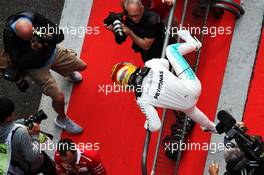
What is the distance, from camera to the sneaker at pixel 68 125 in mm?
6133

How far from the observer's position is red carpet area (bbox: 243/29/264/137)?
5605mm

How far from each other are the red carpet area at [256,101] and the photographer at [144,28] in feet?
4.42

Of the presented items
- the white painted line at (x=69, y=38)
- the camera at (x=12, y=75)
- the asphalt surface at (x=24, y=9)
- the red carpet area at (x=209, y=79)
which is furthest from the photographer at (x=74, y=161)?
the asphalt surface at (x=24, y=9)

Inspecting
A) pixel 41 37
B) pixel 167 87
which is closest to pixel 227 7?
pixel 167 87

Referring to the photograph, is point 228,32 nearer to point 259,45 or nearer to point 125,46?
point 259,45

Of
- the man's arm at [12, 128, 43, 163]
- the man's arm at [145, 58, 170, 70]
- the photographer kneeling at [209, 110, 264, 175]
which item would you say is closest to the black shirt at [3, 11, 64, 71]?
the man's arm at [12, 128, 43, 163]

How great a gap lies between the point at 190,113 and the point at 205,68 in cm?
131

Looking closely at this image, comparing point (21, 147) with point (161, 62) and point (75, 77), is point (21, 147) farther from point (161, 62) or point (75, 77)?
point (75, 77)

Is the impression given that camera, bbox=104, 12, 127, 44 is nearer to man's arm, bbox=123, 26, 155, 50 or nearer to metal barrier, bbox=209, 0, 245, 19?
man's arm, bbox=123, 26, 155, 50

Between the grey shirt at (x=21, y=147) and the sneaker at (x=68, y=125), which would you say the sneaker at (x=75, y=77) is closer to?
the sneaker at (x=68, y=125)

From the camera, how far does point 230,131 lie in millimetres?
4137

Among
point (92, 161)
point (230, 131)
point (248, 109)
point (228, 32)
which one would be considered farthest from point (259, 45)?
point (92, 161)

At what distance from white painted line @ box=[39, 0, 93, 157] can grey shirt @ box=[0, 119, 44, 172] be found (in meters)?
1.50

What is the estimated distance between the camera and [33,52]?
206 inches
